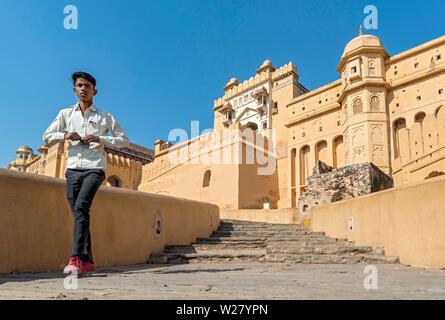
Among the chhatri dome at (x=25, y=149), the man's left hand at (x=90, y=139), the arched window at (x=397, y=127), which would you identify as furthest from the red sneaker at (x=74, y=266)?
the chhatri dome at (x=25, y=149)

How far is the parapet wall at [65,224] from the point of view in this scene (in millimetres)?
3877

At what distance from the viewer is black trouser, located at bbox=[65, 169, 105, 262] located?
3.40 metres

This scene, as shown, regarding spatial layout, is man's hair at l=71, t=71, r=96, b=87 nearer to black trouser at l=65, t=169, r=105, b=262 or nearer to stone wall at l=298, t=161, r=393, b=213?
black trouser at l=65, t=169, r=105, b=262

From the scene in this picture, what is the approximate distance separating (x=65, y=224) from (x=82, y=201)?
1.32m

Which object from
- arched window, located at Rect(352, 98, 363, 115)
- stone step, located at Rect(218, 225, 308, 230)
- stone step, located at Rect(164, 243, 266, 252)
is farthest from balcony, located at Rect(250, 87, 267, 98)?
stone step, located at Rect(164, 243, 266, 252)

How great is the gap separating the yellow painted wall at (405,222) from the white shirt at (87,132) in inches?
169

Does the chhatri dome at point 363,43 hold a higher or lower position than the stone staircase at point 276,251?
higher

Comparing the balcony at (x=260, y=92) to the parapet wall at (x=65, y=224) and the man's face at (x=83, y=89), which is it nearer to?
the parapet wall at (x=65, y=224)

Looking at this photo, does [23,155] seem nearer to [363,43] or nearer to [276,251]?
[363,43]

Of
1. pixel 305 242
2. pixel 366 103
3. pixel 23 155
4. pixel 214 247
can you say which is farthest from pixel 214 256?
pixel 23 155

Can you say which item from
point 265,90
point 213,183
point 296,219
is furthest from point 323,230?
point 265,90

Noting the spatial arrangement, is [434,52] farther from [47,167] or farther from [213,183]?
[47,167]

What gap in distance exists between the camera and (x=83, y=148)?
368cm

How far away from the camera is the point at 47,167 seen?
131ft
